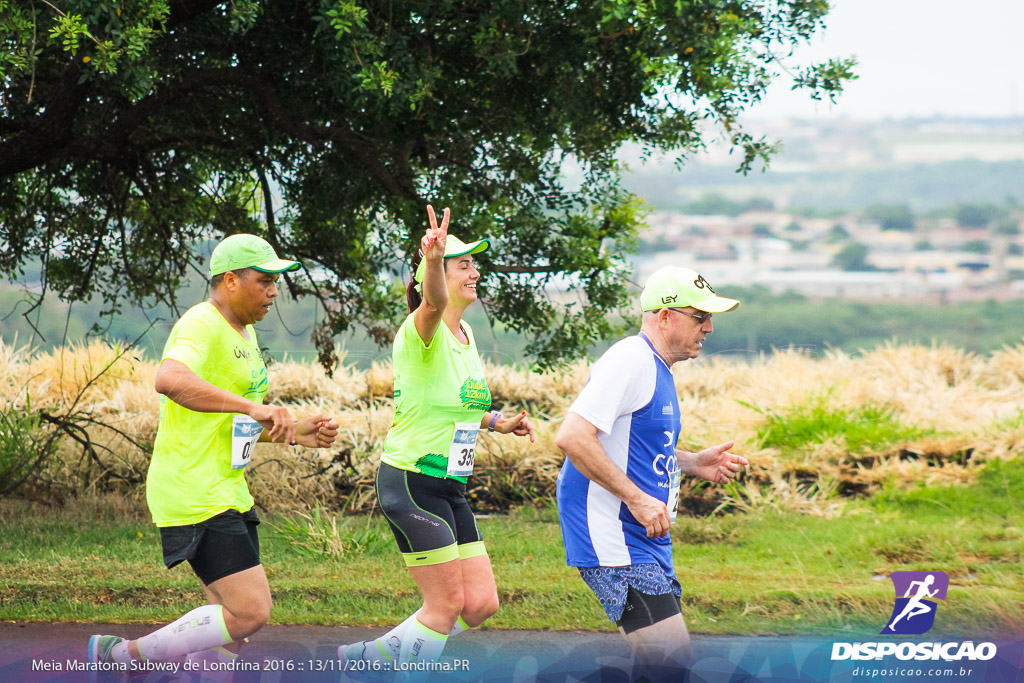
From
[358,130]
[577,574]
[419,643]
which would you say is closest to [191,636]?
[419,643]

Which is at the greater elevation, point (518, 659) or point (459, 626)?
point (459, 626)

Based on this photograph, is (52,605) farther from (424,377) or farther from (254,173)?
(254,173)

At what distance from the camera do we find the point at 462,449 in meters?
4.35

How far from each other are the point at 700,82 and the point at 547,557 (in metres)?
3.77

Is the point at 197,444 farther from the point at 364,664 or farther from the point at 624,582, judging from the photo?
the point at 624,582

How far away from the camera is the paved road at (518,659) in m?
4.55

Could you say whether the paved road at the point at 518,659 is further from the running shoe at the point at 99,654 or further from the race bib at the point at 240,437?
the race bib at the point at 240,437

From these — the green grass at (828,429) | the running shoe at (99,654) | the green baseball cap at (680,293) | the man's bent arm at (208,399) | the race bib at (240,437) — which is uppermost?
the green baseball cap at (680,293)

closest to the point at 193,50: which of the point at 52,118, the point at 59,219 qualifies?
the point at 52,118

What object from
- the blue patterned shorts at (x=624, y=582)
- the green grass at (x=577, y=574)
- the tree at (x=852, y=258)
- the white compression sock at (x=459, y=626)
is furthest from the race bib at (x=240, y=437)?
the tree at (x=852, y=258)

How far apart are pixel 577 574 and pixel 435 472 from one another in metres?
3.38

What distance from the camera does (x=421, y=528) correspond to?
13.6 feet

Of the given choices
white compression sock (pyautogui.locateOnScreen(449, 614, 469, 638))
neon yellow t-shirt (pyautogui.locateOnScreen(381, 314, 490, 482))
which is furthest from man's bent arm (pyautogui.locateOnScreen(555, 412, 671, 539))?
white compression sock (pyautogui.locateOnScreen(449, 614, 469, 638))

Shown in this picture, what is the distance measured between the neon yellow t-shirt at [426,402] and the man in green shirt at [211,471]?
12.0 inches
